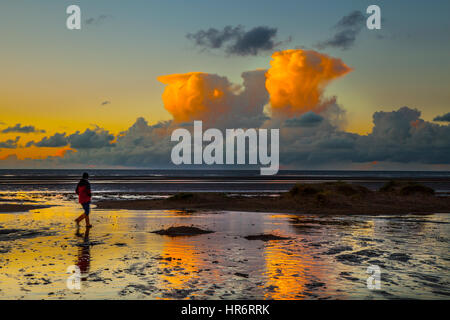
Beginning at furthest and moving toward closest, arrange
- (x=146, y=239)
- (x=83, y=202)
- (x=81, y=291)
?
(x=83, y=202), (x=146, y=239), (x=81, y=291)

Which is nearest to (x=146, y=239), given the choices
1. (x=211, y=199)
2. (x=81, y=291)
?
(x=81, y=291)

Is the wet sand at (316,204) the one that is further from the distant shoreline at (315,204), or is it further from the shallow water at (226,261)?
the shallow water at (226,261)

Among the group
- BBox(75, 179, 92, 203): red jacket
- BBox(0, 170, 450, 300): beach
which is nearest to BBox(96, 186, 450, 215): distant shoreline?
BBox(0, 170, 450, 300): beach

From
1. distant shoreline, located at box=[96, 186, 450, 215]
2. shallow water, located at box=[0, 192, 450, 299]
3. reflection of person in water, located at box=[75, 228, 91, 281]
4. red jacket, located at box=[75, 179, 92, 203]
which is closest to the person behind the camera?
shallow water, located at box=[0, 192, 450, 299]

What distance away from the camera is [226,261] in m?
11.9

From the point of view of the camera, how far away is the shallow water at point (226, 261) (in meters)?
8.95

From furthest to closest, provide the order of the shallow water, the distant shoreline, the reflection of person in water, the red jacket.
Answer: the distant shoreline → the red jacket → the reflection of person in water → the shallow water

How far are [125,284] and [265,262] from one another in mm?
4132

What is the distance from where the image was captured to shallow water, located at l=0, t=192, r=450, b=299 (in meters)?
8.95

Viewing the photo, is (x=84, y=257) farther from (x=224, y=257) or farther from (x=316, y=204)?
(x=316, y=204)

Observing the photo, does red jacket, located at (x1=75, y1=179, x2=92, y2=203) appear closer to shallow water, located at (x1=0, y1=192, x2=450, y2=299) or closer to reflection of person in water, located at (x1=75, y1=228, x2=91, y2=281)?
shallow water, located at (x1=0, y1=192, x2=450, y2=299)

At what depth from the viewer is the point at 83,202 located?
19047mm

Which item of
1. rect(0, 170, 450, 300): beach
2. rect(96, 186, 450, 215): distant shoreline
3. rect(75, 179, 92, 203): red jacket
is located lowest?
rect(96, 186, 450, 215): distant shoreline
